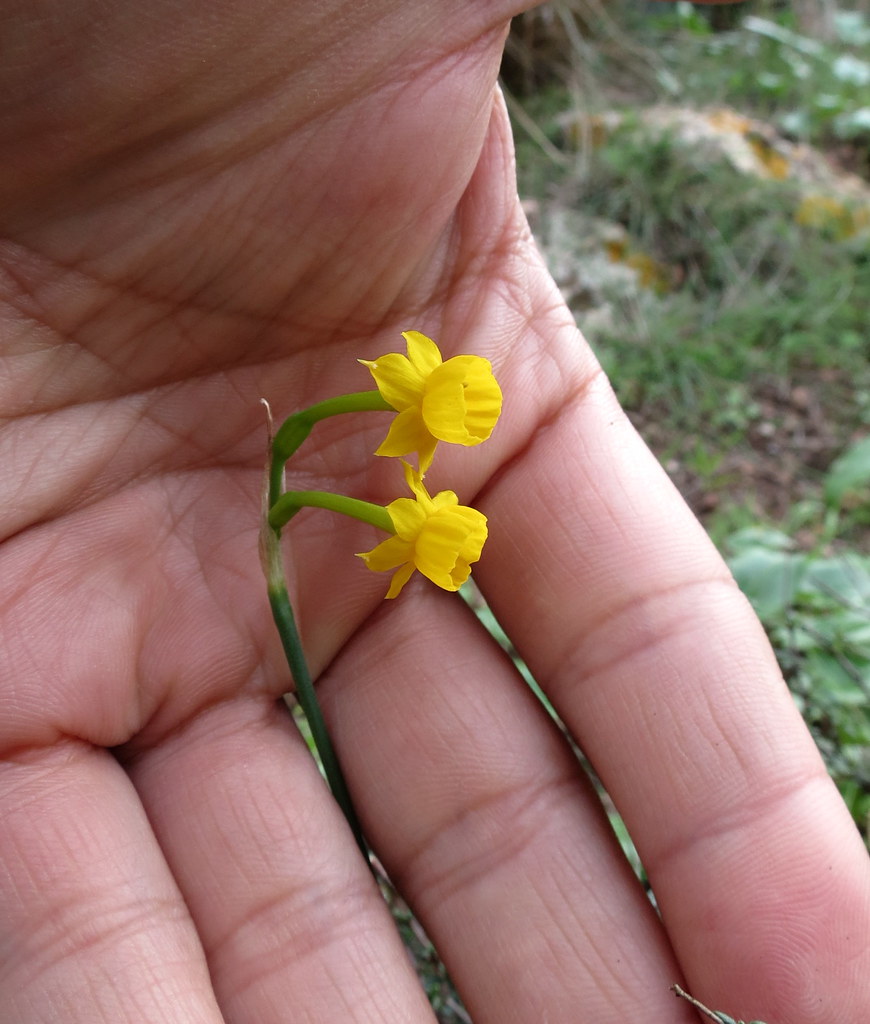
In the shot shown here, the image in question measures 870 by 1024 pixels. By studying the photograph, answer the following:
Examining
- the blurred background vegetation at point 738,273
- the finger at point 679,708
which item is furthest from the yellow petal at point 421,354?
the blurred background vegetation at point 738,273

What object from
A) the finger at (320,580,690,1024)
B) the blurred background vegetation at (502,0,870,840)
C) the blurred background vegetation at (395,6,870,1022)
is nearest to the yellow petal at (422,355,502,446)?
the finger at (320,580,690,1024)

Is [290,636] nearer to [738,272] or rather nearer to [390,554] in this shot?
[390,554]

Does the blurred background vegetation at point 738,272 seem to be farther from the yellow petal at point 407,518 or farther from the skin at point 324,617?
the yellow petal at point 407,518

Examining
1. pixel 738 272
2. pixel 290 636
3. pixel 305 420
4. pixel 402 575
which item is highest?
pixel 305 420

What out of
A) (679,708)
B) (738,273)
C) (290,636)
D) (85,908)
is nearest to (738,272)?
(738,273)

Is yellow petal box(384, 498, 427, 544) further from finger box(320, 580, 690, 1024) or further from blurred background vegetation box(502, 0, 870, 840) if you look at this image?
blurred background vegetation box(502, 0, 870, 840)

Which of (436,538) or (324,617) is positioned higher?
(436,538)
